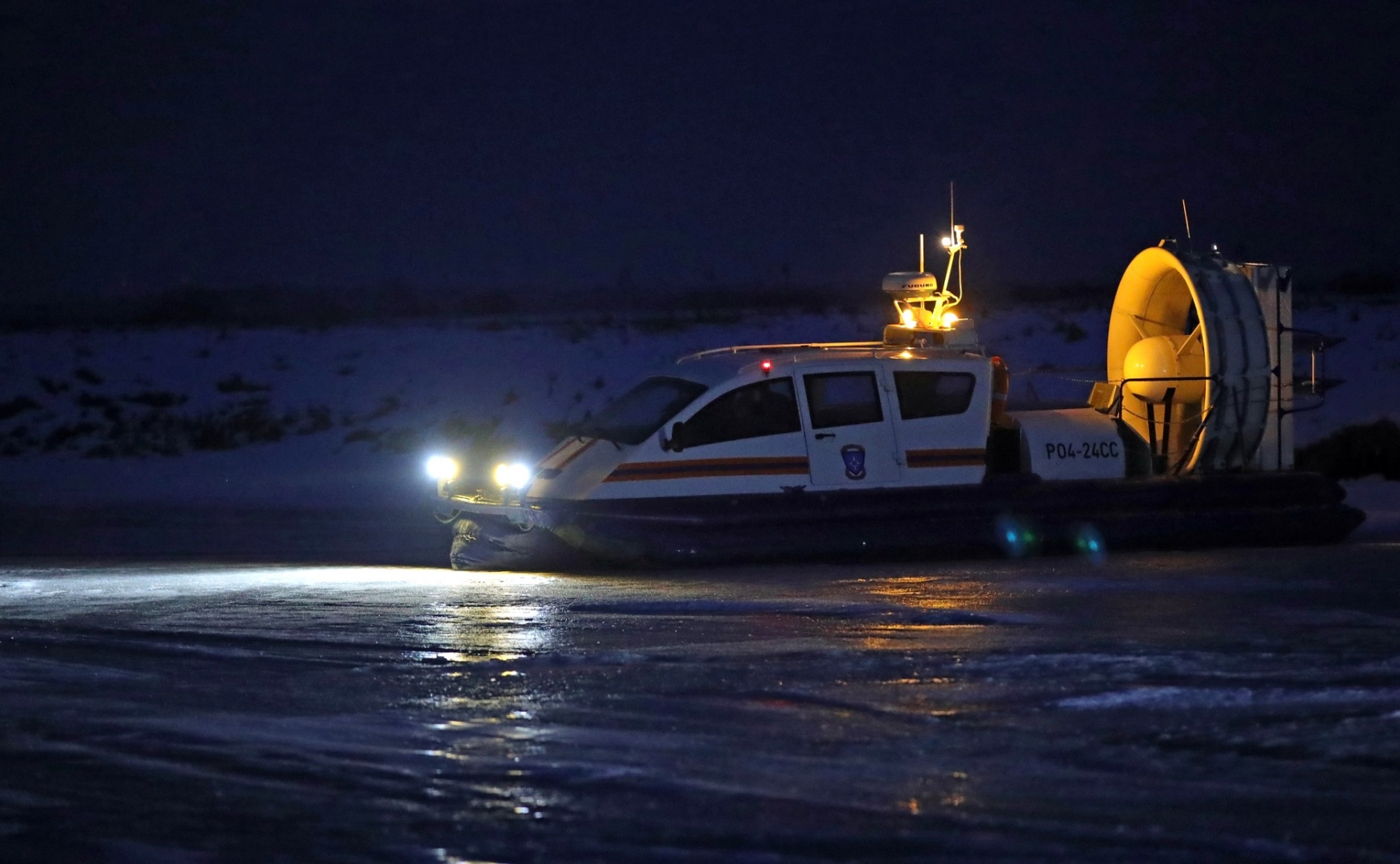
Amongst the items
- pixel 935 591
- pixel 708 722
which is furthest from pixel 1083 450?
pixel 708 722

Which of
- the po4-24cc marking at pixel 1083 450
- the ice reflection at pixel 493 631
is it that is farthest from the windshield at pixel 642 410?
the po4-24cc marking at pixel 1083 450

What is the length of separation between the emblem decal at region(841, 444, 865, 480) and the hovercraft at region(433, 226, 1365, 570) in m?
0.01

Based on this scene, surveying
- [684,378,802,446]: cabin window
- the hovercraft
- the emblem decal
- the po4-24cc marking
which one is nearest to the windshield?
the hovercraft

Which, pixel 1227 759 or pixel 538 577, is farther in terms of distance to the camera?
pixel 538 577

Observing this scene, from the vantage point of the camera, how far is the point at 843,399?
11.3 metres

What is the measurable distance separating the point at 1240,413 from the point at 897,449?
2776 millimetres

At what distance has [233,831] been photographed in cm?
501

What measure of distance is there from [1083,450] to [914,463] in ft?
4.63

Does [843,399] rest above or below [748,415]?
above

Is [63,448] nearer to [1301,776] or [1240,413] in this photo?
[1240,413]

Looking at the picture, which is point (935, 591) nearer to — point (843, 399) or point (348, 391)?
point (843, 399)

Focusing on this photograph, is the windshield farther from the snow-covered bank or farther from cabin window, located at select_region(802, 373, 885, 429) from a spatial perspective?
cabin window, located at select_region(802, 373, 885, 429)

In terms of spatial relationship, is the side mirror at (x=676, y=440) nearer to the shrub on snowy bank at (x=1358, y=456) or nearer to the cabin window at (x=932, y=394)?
the cabin window at (x=932, y=394)

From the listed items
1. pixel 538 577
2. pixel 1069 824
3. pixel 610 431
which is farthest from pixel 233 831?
pixel 610 431
